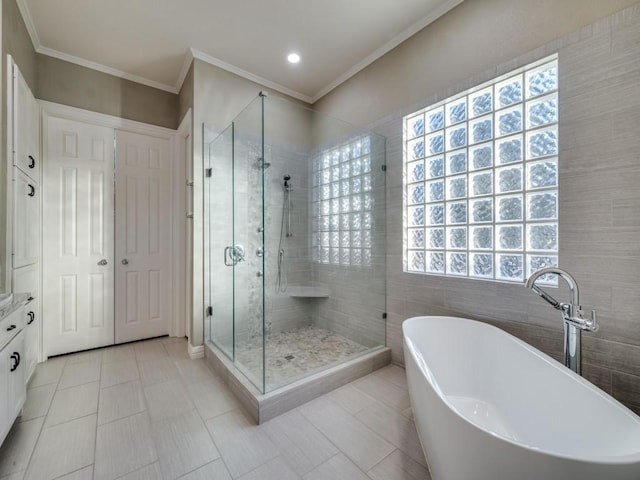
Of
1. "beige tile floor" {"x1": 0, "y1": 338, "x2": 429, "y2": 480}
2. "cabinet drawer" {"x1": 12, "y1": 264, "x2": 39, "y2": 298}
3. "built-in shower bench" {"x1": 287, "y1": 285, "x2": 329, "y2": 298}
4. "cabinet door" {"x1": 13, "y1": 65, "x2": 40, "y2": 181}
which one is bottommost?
"beige tile floor" {"x1": 0, "y1": 338, "x2": 429, "y2": 480}

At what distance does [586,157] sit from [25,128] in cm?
381

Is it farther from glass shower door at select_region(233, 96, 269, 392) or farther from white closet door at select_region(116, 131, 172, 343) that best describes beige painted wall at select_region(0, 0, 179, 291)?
glass shower door at select_region(233, 96, 269, 392)

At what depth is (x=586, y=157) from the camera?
1.55 m

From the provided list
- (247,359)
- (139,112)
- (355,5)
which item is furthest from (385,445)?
(139,112)

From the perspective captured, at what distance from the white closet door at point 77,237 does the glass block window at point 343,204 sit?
2180 mm

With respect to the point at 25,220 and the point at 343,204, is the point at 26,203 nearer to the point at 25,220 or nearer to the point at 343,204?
the point at 25,220

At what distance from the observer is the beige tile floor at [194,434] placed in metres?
1.37

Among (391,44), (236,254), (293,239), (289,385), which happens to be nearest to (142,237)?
(236,254)

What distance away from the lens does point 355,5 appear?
84.7 inches

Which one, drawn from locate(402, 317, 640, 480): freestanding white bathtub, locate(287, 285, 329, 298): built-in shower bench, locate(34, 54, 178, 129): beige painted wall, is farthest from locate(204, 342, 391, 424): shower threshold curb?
locate(34, 54, 178, 129): beige painted wall

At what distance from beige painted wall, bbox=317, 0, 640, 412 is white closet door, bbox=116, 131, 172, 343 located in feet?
9.86

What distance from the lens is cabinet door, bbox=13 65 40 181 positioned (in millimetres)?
1951

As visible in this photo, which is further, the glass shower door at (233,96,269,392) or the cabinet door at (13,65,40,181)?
the glass shower door at (233,96,269,392)

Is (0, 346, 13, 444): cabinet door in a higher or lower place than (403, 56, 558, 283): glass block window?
lower
